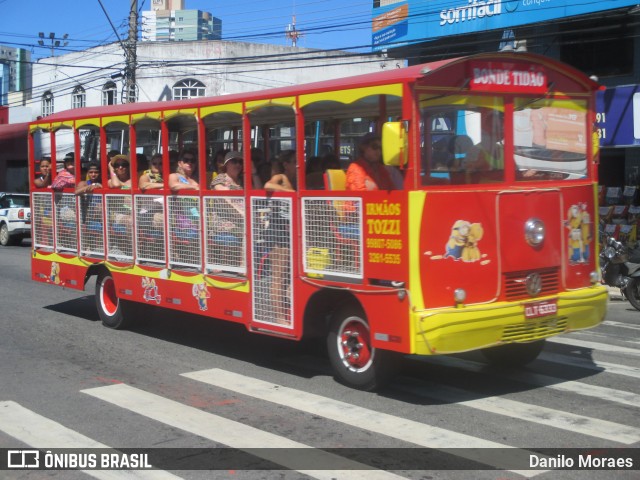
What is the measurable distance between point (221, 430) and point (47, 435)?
1318mm

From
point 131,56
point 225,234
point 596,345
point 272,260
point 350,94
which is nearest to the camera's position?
point 350,94

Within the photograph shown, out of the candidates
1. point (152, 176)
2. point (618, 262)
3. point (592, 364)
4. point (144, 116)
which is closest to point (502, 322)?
point (592, 364)

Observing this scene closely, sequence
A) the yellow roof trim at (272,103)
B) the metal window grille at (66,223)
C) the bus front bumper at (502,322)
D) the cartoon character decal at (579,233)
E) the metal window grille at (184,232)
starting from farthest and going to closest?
the metal window grille at (66,223) < the metal window grille at (184,232) < the yellow roof trim at (272,103) < the cartoon character decal at (579,233) < the bus front bumper at (502,322)

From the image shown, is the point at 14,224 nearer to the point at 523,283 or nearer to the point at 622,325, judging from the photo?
the point at 622,325

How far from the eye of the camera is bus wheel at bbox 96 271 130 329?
11.1m

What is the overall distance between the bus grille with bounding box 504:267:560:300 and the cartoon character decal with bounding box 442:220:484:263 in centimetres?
40

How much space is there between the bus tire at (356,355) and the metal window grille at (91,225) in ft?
14.5

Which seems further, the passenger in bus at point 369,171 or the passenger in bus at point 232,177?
the passenger in bus at point 232,177

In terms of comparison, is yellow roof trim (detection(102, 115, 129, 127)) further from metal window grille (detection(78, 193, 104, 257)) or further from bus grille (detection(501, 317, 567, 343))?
bus grille (detection(501, 317, 567, 343))

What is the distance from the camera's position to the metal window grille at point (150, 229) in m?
9.83

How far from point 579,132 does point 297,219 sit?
9.23ft

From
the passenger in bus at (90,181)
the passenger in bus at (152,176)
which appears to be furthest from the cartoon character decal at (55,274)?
the passenger in bus at (152,176)

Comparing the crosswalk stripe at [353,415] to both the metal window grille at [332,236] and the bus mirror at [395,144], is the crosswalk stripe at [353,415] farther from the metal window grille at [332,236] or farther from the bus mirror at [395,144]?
the bus mirror at [395,144]

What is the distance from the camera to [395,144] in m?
6.68
